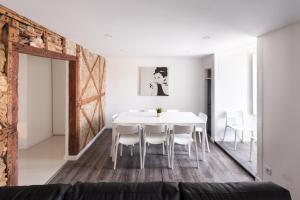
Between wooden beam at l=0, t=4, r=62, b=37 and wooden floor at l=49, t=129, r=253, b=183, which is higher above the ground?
wooden beam at l=0, t=4, r=62, b=37

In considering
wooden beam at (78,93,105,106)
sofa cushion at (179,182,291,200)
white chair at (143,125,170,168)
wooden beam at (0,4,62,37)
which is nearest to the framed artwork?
wooden beam at (78,93,105,106)

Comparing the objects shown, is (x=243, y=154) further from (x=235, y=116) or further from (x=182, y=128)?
(x=182, y=128)

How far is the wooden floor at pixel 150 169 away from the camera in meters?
3.33

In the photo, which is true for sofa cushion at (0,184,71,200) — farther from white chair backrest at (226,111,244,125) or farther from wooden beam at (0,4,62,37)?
white chair backrest at (226,111,244,125)

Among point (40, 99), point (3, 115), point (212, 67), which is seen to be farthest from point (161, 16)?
point (40, 99)

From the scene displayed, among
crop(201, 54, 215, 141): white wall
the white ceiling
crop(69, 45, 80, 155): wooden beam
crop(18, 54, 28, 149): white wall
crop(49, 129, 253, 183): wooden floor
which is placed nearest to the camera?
the white ceiling

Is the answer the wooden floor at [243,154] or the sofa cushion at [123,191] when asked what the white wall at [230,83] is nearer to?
the wooden floor at [243,154]

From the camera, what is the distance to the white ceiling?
1.94m

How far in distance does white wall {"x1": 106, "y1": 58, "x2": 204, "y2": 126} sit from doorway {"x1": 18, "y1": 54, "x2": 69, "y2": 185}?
5.08 feet

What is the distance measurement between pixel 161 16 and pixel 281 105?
76.4 inches

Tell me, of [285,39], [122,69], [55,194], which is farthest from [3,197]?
[122,69]

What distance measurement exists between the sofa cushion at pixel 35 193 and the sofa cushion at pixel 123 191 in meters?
0.06

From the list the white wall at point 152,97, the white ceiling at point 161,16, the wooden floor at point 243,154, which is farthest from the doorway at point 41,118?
the wooden floor at point 243,154

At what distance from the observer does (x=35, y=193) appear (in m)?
1.24
